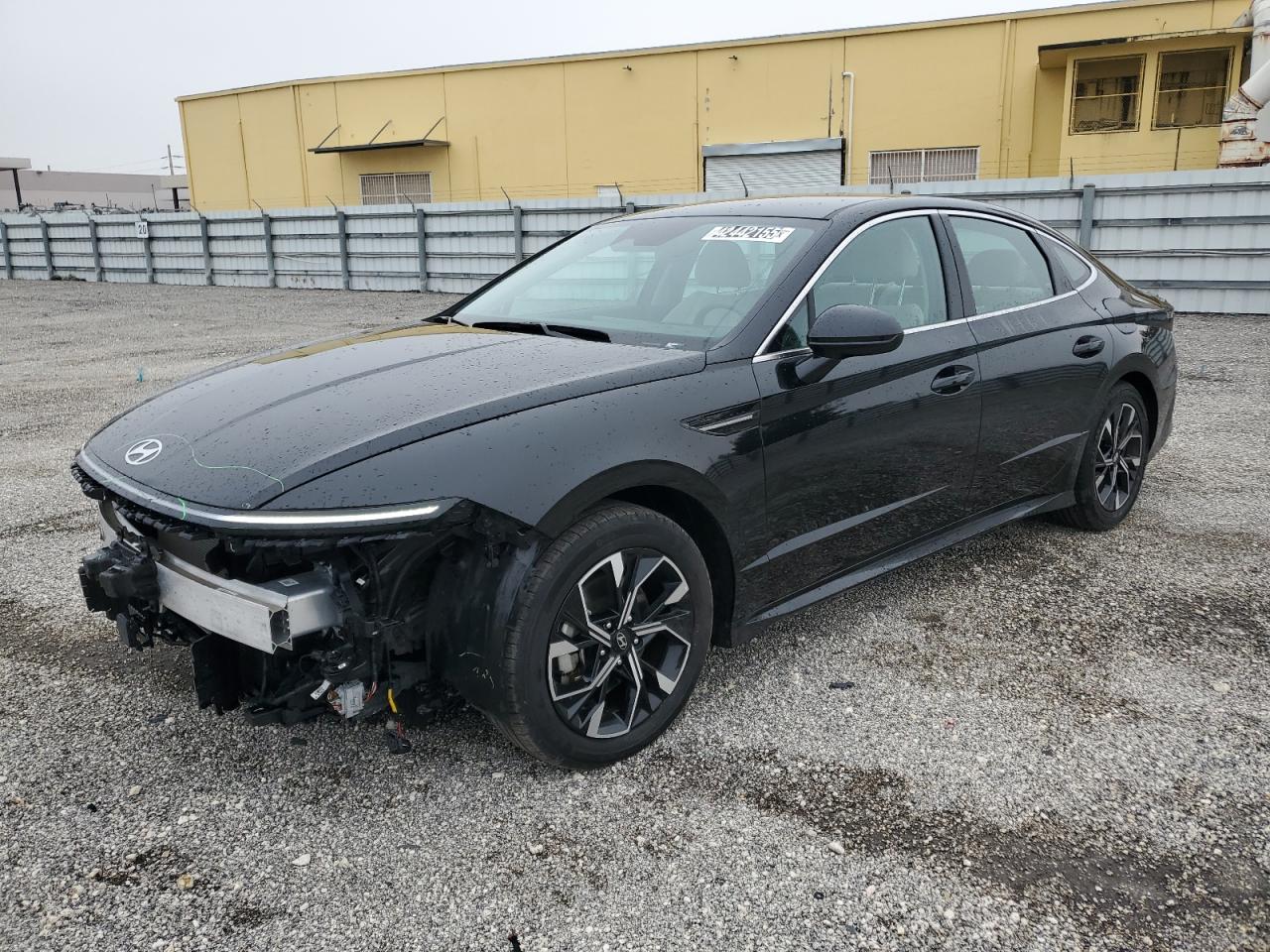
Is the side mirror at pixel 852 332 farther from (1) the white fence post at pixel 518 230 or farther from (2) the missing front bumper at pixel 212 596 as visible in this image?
(1) the white fence post at pixel 518 230

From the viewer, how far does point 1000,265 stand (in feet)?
13.4

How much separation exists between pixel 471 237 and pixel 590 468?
17.8 meters

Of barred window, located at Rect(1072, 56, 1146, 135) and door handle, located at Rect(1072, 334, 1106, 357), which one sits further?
barred window, located at Rect(1072, 56, 1146, 135)

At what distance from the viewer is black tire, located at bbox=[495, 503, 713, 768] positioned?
248 centimetres

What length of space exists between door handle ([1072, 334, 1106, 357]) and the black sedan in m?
0.17

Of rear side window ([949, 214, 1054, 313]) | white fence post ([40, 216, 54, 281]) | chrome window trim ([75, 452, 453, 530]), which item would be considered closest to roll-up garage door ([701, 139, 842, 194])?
white fence post ([40, 216, 54, 281])

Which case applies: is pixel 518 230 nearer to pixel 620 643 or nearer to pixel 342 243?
pixel 342 243

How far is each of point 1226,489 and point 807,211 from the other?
3.35 m

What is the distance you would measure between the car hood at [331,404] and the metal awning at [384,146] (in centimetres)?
2833

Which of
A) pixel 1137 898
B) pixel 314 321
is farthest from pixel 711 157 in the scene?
pixel 1137 898

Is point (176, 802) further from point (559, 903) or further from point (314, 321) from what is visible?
point (314, 321)

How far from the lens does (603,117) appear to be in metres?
27.3

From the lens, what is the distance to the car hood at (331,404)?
2.39m

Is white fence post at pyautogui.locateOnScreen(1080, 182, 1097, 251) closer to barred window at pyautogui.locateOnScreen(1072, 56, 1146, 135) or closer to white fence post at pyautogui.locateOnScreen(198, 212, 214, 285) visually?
barred window at pyautogui.locateOnScreen(1072, 56, 1146, 135)
